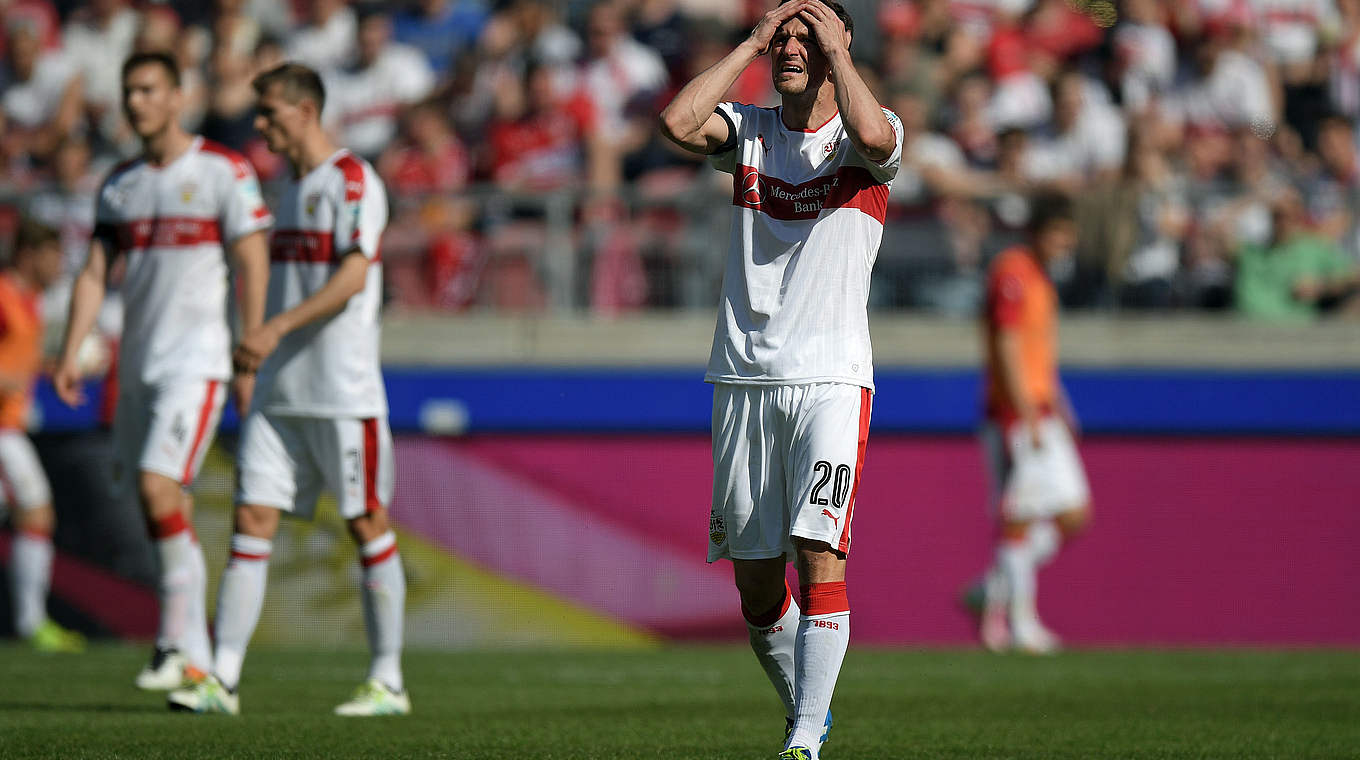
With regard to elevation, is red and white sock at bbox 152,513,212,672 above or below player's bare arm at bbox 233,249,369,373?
below

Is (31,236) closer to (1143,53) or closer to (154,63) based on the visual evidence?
(154,63)

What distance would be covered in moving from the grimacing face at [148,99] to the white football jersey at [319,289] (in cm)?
93

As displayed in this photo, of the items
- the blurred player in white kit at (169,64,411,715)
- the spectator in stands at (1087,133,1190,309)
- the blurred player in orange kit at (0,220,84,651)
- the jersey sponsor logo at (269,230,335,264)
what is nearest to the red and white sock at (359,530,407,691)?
the blurred player in white kit at (169,64,411,715)

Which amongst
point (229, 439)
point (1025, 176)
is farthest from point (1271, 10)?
point (229, 439)

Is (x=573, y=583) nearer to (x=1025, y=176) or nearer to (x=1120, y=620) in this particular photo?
(x=1120, y=620)

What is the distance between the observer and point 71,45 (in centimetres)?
1612

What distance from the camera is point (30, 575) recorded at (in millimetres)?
11805

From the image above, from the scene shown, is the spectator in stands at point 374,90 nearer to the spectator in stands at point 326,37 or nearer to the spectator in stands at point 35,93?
the spectator in stands at point 326,37

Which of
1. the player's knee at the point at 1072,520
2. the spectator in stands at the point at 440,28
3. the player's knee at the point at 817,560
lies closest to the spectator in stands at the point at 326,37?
the spectator in stands at the point at 440,28

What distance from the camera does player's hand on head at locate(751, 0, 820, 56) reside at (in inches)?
212

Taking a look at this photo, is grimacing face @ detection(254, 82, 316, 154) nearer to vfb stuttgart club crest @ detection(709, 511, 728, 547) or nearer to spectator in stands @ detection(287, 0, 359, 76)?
vfb stuttgart club crest @ detection(709, 511, 728, 547)

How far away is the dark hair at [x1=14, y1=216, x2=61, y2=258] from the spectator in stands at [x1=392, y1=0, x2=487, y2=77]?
4.43 m

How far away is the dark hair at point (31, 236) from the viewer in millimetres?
12297

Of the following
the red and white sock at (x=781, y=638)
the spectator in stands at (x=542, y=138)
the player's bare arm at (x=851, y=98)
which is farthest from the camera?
the spectator in stands at (x=542, y=138)
